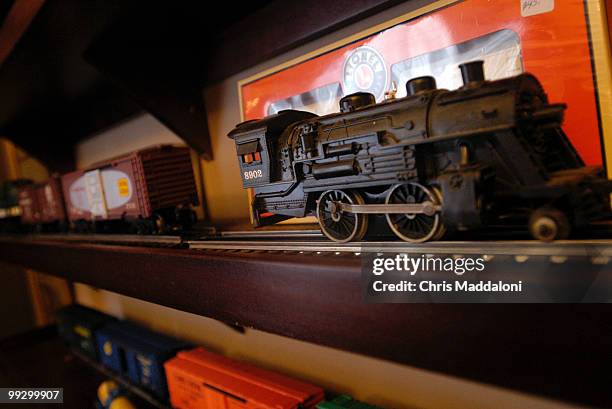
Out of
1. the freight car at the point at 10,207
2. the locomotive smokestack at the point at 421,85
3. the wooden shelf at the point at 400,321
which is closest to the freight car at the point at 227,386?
the wooden shelf at the point at 400,321

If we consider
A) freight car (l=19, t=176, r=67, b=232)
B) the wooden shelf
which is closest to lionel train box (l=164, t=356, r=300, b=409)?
the wooden shelf

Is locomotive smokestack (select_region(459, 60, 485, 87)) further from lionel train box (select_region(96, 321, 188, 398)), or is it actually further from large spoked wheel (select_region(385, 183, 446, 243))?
lionel train box (select_region(96, 321, 188, 398))

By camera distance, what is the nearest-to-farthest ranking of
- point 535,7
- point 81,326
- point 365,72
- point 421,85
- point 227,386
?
point 421,85 < point 535,7 < point 365,72 < point 227,386 < point 81,326

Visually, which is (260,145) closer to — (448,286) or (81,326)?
(448,286)

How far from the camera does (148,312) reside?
13.0 feet

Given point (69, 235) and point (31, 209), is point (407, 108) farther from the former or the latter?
Answer: point (31, 209)

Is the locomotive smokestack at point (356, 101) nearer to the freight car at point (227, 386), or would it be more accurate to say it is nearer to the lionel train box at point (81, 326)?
the freight car at point (227, 386)

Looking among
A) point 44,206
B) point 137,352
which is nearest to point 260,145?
point 137,352

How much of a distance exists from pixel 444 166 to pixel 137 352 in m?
2.90

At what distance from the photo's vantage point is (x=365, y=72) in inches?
69.3

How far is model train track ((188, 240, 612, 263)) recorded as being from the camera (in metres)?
0.90

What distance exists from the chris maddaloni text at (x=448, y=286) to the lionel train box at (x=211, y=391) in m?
1.18

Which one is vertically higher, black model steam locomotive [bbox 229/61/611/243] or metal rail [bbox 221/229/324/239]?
black model steam locomotive [bbox 229/61/611/243]

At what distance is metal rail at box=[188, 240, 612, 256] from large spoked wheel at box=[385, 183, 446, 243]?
4 cm
